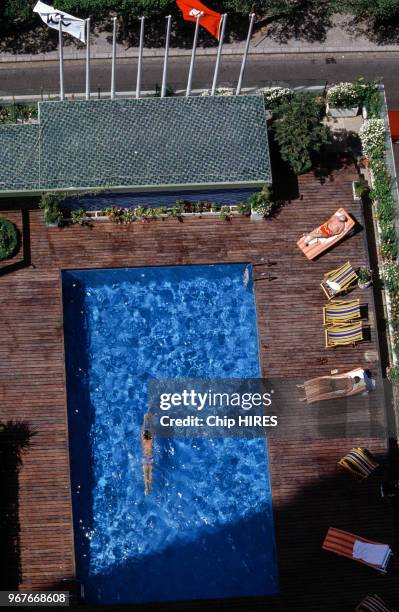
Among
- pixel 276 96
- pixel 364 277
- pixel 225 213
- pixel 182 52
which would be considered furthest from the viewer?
pixel 182 52

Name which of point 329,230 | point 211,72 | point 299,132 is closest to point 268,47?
point 211,72

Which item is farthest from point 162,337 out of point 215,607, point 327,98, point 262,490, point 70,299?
point 327,98

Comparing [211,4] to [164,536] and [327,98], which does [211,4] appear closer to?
[327,98]

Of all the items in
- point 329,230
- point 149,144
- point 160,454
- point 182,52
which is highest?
point 182,52

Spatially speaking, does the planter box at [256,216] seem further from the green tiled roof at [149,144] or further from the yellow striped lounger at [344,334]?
the yellow striped lounger at [344,334]

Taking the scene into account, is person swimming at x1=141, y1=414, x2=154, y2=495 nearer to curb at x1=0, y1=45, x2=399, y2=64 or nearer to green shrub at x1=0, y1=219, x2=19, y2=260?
green shrub at x1=0, y1=219, x2=19, y2=260

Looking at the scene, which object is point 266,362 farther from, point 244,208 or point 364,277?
point 244,208

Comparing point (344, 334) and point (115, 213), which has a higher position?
point (115, 213)

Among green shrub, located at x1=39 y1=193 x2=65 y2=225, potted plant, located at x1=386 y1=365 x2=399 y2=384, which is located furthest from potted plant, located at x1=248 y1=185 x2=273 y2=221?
potted plant, located at x1=386 y1=365 x2=399 y2=384
